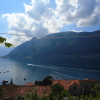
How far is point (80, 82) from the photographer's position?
149 feet

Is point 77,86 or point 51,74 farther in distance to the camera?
point 51,74

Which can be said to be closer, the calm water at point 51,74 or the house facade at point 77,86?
the house facade at point 77,86

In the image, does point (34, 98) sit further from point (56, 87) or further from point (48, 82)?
point (48, 82)

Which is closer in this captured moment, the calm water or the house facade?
the house facade

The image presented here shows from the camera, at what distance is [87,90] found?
44.5 meters

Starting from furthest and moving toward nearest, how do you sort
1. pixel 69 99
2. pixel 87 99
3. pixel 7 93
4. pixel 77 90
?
pixel 77 90
pixel 7 93
pixel 69 99
pixel 87 99

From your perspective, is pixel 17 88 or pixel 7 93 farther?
pixel 17 88

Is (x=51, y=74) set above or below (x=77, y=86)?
below

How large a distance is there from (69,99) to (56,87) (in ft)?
89.8

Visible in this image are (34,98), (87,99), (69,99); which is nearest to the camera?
(87,99)

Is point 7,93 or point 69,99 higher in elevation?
point 69,99

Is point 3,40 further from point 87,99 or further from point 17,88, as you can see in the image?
point 17,88

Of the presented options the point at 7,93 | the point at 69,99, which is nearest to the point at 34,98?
the point at 69,99

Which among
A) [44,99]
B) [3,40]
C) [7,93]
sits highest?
[3,40]
